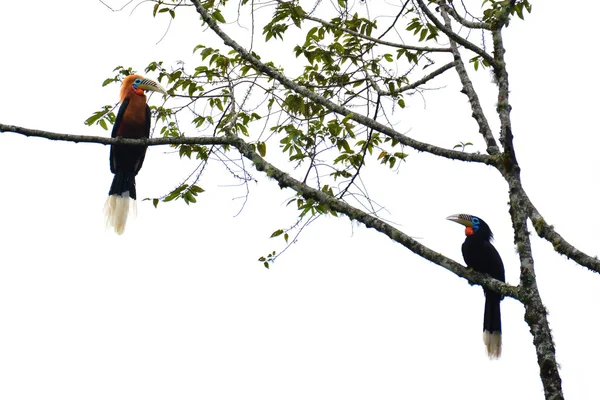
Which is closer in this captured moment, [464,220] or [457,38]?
[457,38]

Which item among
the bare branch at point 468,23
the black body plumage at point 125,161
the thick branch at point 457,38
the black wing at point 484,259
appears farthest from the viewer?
the black body plumage at point 125,161

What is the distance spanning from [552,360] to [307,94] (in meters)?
2.48

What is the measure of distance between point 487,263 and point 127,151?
3841 mm

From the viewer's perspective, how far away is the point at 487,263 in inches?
281

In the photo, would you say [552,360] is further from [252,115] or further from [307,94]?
[252,115]

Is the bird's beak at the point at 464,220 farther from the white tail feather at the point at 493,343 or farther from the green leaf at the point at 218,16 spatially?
the green leaf at the point at 218,16

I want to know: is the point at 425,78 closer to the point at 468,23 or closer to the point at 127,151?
the point at 468,23

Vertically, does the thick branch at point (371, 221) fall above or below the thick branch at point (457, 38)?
below

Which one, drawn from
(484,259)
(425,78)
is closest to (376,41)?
(425,78)

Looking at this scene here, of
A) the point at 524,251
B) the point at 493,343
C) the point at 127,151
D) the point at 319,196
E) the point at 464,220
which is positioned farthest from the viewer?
the point at 127,151

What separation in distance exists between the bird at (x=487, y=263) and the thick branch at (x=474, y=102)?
139 centimetres

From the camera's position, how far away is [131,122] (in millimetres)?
8078

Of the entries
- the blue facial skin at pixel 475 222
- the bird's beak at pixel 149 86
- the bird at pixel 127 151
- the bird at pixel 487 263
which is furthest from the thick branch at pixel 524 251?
the bird at pixel 127 151

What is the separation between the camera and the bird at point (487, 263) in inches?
264
